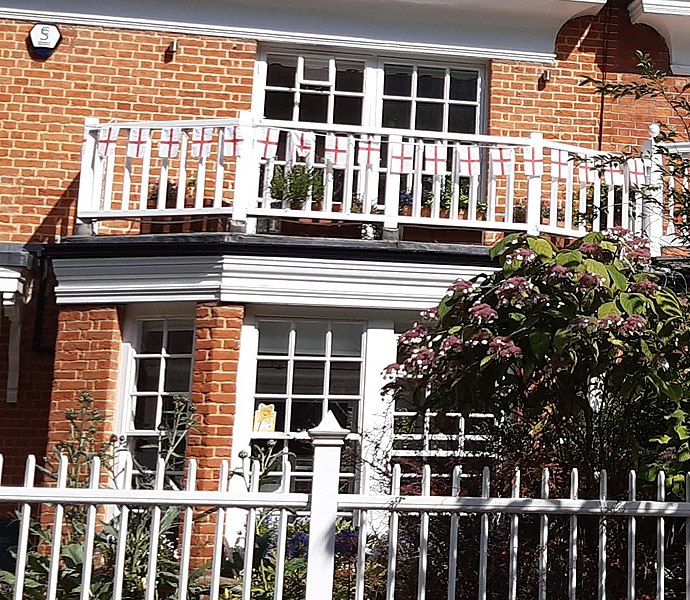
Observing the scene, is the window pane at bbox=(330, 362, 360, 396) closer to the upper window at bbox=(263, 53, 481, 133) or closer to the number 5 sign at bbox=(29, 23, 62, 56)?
the upper window at bbox=(263, 53, 481, 133)

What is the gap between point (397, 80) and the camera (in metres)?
10.5

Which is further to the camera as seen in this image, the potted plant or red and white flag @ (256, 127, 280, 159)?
the potted plant

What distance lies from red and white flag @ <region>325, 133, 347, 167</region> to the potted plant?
11.1 inches

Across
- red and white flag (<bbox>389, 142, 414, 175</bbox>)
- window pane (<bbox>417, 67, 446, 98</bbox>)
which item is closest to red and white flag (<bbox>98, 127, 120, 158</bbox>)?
red and white flag (<bbox>389, 142, 414, 175</bbox>)

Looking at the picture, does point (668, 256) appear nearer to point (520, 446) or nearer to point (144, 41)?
point (520, 446)

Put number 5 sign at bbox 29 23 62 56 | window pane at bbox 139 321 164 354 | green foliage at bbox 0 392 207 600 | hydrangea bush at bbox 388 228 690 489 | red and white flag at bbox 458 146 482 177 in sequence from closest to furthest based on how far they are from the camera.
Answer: hydrangea bush at bbox 388 228 690 489 < green foliage at bbox 0 392 207 600 < red and white flag at bbox 458 146 482 177 < window pane at bbox 139 321 164 354 < number 5 sign at bbox 29 23 62 56

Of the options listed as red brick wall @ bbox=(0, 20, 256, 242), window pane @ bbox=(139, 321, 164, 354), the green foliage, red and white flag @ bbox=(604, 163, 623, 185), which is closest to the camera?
the green foliage

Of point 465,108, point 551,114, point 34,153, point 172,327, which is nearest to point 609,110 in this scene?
point 551,114

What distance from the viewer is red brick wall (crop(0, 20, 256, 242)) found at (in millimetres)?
9797

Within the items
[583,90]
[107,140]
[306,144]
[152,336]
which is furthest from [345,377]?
[583,90]

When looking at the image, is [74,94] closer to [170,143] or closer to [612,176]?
[170,143]

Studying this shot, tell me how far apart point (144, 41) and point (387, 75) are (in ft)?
8.01

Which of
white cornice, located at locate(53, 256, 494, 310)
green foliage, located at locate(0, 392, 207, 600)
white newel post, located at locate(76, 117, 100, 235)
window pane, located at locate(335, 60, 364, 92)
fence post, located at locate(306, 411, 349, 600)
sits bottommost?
green foliage, located at locate(0, 392, 207, 600)

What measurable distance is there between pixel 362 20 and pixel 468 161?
252 centimetres
